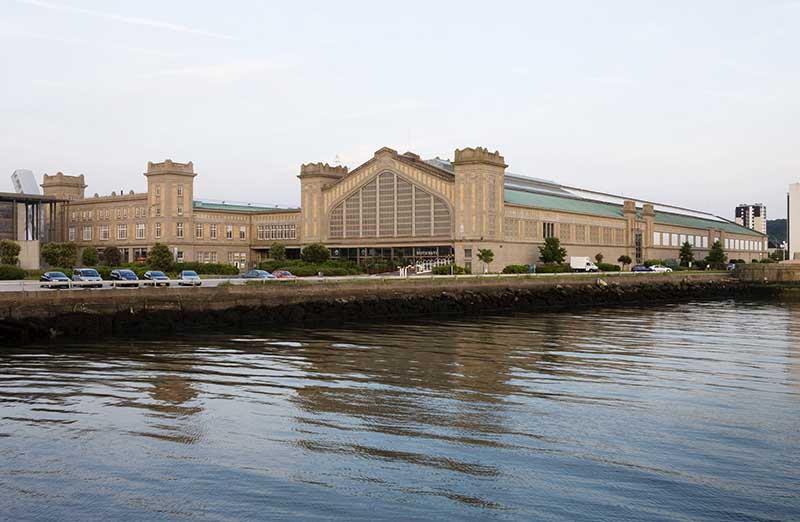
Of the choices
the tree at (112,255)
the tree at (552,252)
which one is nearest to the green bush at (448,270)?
the tree at (552,252)

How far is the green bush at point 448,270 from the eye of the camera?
100125 millimetres

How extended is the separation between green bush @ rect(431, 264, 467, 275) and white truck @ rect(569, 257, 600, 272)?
23382mm

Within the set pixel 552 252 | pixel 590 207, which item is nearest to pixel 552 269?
pixel 552 252

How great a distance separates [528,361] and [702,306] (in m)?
57.7

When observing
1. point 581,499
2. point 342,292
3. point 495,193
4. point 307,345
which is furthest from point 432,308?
point 581,499

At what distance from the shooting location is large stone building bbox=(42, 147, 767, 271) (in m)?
109

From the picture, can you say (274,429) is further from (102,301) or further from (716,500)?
(102,301)

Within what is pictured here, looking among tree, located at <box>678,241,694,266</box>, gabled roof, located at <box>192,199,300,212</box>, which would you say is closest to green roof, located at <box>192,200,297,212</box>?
gabled roof, located at <box>192,199,300,212</box>

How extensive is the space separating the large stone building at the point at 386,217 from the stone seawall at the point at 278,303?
2040cm

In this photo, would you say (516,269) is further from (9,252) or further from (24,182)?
(24,182)

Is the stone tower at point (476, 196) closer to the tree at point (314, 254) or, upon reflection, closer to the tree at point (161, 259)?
the tree at point (314, 254)

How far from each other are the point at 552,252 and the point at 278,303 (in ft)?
205

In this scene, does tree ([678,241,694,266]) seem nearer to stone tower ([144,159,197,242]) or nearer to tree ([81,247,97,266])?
stone tower ([144,159,197,242])

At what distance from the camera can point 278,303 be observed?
59812 millimetres
